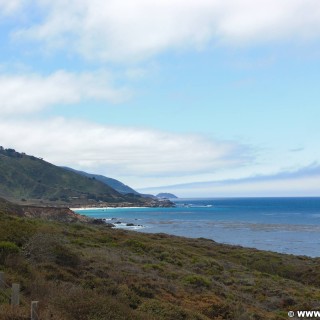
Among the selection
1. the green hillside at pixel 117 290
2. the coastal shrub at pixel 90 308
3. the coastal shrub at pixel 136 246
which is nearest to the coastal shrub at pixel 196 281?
the green hillside at pixel 117 290

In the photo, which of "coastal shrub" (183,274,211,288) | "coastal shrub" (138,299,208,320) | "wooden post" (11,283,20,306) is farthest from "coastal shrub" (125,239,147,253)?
"wooden post" (11,283,20,306)

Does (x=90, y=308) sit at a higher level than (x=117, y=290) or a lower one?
higher

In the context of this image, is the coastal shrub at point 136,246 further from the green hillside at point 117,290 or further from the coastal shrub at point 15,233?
the coastal shrub at point 15,233

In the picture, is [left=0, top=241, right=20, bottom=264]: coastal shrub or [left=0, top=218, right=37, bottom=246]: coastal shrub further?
[left=0, top=218, right=37, bottom=246]: coastal shrub

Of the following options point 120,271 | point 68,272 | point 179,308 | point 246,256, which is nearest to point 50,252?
point 68,272

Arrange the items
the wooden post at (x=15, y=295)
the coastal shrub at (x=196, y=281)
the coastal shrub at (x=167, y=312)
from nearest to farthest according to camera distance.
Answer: the wooden post at (x=15, y=295) < the coastal shrub at (x=167, y=312) < the coastal shrub at (x=196, y=281)

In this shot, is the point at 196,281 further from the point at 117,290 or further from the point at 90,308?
the point at 90,308

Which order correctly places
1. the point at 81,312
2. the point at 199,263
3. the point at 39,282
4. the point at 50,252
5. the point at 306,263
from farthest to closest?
the point at 306,263
the point at 199,263
the point at 50,252
the point at 39,282
the point at 81,312

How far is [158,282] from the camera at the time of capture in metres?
17.1

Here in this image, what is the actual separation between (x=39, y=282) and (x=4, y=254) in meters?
3.18

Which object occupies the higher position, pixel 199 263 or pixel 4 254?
pixel 4 254

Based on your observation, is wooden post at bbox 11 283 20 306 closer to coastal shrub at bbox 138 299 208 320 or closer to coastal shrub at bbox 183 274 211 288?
coastal shrub at bbox 138 299 208 320

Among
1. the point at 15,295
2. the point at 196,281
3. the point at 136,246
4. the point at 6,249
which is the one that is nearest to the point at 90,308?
the point at 15,295

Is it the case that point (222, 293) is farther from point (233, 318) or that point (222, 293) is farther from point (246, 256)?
point (246, 256)
